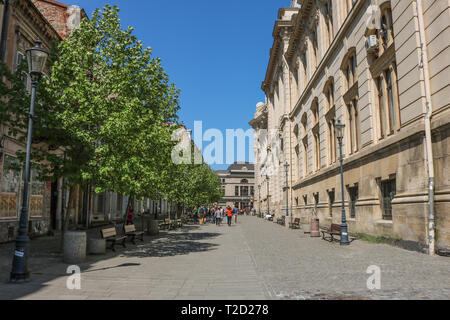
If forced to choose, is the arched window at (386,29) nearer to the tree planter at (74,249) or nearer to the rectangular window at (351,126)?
the rectangular window at (351,126)

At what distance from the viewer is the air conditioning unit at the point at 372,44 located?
1606 centimetres

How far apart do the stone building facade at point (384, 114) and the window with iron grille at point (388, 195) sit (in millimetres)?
44

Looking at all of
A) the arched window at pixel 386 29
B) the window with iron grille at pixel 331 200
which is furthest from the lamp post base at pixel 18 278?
the window with iron grille at pixel 331 200

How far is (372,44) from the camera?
16078mm

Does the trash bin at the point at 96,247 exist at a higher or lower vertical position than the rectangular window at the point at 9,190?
lower

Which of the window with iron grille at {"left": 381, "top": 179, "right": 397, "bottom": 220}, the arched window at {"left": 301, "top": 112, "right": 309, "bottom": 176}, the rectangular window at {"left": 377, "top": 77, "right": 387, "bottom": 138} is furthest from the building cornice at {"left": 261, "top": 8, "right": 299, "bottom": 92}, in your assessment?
the window with iron grille at {"left": 381, "top": 179, "right": 397, "bottom": 220}

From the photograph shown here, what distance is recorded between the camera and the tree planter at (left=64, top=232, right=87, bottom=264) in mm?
10391

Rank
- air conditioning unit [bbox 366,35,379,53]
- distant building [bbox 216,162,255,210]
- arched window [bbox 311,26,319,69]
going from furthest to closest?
distant building [bbox 216,162,255,210] < arched window [bbox 311,26,319,69] < air conditioning unit [bbox 366,35,379,53]

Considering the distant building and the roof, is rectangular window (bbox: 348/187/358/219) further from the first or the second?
the roof

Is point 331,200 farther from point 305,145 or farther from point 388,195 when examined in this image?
point 305,145

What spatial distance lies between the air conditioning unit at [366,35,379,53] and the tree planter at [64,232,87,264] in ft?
47.8
